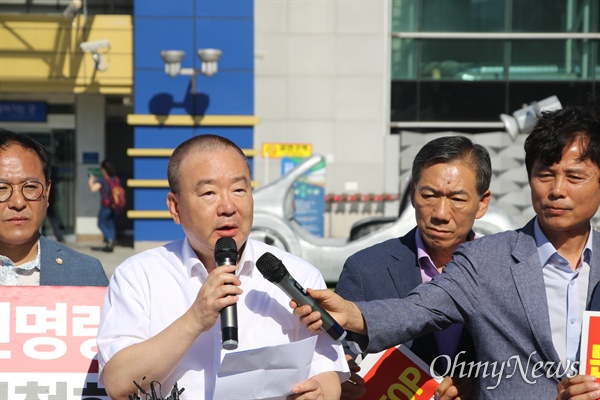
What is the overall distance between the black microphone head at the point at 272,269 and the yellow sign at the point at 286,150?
2023 cm

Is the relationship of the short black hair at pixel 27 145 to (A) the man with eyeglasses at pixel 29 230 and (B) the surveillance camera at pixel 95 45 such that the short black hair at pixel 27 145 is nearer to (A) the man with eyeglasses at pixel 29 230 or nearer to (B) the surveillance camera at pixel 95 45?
(A) the man with eyeglasses at pixel 29 230

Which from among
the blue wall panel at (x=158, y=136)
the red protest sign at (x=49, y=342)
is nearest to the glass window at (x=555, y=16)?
the blue wall panel at (x=158, y=136)

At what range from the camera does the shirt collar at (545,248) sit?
3.19 meters

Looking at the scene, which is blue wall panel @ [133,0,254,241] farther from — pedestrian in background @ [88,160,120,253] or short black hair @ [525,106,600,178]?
short black hair @ [525,106,600,178]

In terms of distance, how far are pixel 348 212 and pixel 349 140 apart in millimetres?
1908

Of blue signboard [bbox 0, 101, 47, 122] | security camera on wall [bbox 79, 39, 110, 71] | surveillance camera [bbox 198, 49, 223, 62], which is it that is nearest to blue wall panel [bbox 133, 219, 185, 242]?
security camera on wall [bbox 79, 39, 110, 71]

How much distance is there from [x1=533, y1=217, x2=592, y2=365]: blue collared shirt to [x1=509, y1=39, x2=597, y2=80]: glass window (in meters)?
21.8

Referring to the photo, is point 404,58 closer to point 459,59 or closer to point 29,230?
point 459,59

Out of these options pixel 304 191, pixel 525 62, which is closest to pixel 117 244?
pixel 304 191

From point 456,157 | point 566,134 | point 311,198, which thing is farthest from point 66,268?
point 311,198

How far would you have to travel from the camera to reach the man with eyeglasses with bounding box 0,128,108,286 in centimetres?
365

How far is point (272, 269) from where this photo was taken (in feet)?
9.09

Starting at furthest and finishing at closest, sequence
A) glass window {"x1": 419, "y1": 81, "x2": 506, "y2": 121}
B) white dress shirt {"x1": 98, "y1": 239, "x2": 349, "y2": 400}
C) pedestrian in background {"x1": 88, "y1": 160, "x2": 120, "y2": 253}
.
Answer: glass window {"x1": 419, "y1": 81, "x2": 506, "y2": 121}
pedestrian in background {"x1": 88, "y1": 160, "x2": 120, "y2": 253}
white dress shirt {"x1": 98, "y1": 239, "x2": 349, "y2": 400}

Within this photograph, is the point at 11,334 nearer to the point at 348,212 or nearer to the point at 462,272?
the point at 462,272
